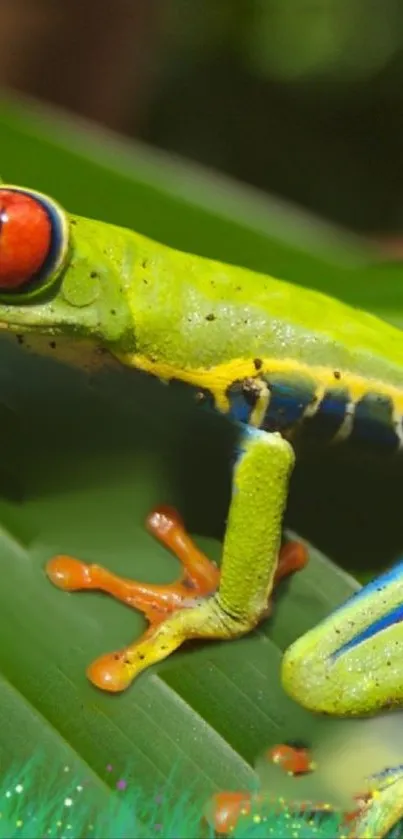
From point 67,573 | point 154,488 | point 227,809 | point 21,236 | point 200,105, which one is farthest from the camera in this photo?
point 200,105

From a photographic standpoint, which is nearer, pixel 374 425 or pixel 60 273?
pixel 60 273

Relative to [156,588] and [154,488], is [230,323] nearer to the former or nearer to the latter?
[154,488]

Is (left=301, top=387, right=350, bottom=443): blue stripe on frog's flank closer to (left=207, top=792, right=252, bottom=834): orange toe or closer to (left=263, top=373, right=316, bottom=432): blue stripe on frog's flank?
(left=263, top=373, right=316, bottom=432): blue stripe on frog's flank

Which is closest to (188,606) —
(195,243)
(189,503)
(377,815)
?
(189,503)

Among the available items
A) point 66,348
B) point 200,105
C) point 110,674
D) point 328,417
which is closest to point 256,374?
point 328,417

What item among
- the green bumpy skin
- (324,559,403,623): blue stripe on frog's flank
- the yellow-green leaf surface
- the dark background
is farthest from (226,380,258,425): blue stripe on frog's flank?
the dark background

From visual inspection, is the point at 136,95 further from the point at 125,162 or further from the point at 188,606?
the point at 188,606

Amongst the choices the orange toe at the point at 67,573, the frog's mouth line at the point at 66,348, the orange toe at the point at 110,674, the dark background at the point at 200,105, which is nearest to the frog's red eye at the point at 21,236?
the frog's mouth line at the point at 66,348
